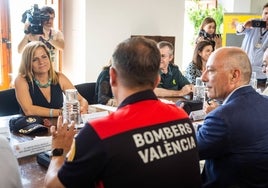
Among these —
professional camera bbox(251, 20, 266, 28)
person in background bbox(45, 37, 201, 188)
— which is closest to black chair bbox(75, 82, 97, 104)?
person in background bbox(45, 37, 201, 188)

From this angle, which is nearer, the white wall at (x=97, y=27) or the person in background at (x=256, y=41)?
the person in background at (x=256, y=41)

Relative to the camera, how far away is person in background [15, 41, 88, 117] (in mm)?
2547

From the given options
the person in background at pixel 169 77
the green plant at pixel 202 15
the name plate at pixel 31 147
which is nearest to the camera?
the name plate at pixel 31 147

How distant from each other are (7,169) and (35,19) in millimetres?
3230

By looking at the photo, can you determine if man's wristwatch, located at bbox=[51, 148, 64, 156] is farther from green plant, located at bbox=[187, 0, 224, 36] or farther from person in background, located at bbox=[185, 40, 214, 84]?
green plant, located at bbox=[187, 0, 224, 36]

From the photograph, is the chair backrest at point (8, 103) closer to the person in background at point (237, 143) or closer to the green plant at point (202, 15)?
the person in background at point (237, 143)

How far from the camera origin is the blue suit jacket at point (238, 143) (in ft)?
4.64

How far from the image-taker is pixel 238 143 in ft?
4.65

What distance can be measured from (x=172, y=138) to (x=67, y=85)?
1879 mm

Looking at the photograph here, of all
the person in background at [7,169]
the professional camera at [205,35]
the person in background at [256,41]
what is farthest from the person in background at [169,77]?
the person in background at [7,169]

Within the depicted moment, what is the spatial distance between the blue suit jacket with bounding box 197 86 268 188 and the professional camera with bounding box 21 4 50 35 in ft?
10.2

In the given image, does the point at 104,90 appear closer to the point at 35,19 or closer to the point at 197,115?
the point at 197,115

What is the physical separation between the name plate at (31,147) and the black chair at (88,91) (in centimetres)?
152

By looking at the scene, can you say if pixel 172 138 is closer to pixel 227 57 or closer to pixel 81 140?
pixel 81 140
